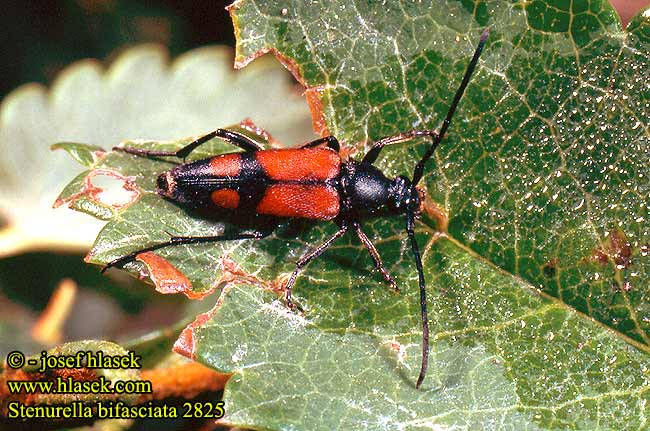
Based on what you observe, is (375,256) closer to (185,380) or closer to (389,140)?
(389,140)

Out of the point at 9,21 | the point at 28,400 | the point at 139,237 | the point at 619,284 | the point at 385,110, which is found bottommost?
the point at 28,400

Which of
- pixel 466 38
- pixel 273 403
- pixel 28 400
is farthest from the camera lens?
pixel 466 38

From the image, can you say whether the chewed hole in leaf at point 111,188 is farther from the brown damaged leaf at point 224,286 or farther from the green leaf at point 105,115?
the green leaf at point 105,115

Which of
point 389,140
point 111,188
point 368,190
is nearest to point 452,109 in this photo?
point 389,140

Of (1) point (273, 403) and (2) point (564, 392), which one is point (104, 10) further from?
(2) point (564, 392)

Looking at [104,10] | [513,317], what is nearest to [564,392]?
[513,317]

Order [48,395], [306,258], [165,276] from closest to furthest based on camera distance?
1. [48,395]
2. [165,276]
3. [306,258]
